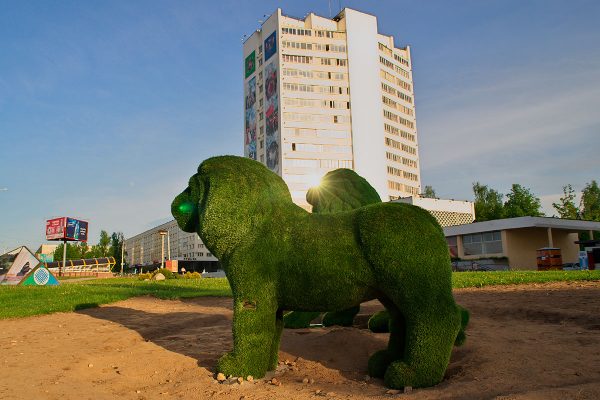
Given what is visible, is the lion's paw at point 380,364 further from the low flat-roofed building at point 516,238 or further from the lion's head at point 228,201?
the low flat-roofed building at point 516,238

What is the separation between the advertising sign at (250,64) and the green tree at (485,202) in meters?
44.0

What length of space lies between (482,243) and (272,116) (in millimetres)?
40593

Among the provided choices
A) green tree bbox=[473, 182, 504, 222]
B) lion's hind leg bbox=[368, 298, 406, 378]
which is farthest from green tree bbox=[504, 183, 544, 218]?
lion's hind leg bbox=[368, 298, 406, 378]

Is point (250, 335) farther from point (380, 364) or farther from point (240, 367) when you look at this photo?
point (380, 364)

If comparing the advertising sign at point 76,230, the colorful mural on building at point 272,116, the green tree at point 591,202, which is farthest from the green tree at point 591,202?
the advertising sign at point 76,230

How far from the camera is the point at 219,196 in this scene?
16.4ft

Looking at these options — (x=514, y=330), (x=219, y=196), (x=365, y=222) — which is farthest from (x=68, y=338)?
(x=514, y=330)

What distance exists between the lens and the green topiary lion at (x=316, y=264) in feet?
14.3

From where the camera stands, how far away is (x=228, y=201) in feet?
16.4

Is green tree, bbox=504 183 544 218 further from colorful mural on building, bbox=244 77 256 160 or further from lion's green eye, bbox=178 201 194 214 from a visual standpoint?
lion's green eye, bbox=178 201 194 214

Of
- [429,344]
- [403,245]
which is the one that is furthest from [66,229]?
[429,344]

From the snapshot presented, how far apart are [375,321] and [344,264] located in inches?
104

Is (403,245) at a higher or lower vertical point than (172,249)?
lower

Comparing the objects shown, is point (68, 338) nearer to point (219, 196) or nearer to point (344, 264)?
point (219, 196)
